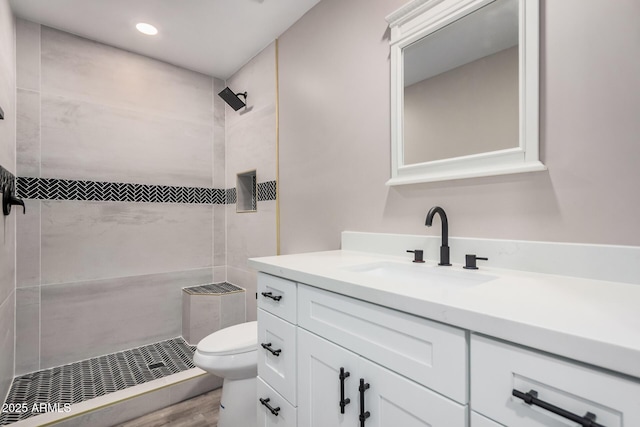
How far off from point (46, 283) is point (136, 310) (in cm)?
62

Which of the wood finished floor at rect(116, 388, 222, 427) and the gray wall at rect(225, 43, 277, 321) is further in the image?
the gray wall at rect(225, 43, 277, 321)

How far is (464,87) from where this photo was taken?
4.17 feet

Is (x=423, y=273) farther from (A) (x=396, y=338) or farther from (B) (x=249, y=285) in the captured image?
(B) (x=249, y=285)

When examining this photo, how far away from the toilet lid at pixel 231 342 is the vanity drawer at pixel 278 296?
451 millimetres

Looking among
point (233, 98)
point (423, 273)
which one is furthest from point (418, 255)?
point (233, 98)

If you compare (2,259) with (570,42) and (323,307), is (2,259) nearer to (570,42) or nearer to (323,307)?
(323,307)

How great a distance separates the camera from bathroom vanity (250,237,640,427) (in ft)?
1.67

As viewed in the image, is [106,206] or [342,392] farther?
[106,206]

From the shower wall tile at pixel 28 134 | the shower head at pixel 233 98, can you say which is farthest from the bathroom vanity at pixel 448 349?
the shower wall tile at pixel 28 134

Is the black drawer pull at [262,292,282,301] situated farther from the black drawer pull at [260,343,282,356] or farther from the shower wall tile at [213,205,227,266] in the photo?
the shower wall tile at [213,205,227,266]

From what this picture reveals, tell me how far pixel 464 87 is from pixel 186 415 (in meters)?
2.28

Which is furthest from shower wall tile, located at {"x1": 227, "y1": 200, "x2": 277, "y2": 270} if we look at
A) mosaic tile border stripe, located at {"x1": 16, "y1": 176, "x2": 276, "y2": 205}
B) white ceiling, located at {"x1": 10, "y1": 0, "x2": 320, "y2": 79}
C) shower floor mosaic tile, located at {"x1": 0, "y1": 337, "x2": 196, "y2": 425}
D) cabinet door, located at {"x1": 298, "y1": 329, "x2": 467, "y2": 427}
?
cabinet door, located at {"x1": 298, "y1": 329, "x2": 467, "y2": 427}

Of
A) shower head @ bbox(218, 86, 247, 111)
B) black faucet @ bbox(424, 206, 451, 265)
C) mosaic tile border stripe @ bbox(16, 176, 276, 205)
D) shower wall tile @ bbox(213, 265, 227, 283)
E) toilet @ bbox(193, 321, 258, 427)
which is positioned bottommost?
toilet @ bbox(193, 321, 258, 427)

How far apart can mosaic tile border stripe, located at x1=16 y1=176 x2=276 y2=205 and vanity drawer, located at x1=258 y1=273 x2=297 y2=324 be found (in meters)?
1.12
